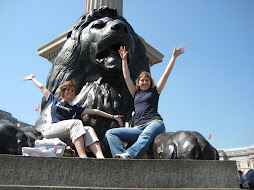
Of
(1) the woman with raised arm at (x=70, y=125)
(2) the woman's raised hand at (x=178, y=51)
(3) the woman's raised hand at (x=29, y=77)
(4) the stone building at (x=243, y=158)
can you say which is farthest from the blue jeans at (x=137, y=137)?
(4) the stone building at (x=243, y=158)

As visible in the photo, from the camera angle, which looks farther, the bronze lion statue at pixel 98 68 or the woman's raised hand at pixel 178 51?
the bronze lion statue at pixel 98 68

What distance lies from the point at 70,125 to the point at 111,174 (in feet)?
3.10

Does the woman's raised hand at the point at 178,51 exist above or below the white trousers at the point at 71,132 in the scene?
above

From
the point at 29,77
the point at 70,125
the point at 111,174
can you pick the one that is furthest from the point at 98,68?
the point at 111,174

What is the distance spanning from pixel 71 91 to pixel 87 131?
771 mm

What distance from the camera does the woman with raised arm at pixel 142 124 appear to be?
230cm

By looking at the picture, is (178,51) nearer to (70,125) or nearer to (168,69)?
(168,69)

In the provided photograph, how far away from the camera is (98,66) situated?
355cm

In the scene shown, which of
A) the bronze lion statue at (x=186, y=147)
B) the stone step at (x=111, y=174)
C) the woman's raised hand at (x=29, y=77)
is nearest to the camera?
the stone step at (x=111, y=174)

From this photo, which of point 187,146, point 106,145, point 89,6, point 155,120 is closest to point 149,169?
point 187,146

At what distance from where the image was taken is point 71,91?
3070mm

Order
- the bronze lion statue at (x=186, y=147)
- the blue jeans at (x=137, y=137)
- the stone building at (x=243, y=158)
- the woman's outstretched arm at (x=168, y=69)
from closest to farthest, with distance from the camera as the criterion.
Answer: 1. the bronze lion statue at (x=186, y=147)
2. the blue jeans at (x=137, y=137)
3. the woman's outstretched arm at (x=168, y=69)
4. the stone building at (x=243, y=158)

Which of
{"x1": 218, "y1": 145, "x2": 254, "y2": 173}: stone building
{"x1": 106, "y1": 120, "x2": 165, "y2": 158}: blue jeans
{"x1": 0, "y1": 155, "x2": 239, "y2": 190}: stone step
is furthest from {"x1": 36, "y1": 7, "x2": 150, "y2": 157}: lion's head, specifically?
{"x1": 218, "y1": 145, "x2": 254, "y2": 173}: stone building

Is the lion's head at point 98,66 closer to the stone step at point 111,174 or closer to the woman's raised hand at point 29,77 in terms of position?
the woman's raised hand at point 29,77
